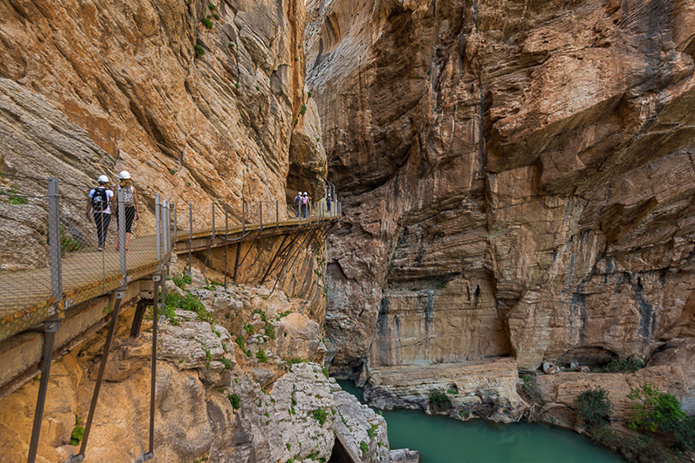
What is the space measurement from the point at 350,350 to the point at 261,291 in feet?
33.6

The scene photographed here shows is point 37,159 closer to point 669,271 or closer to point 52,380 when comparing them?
point 52,380

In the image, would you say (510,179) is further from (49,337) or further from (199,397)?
(49,337)

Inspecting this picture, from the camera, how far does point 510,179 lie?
14.0 m

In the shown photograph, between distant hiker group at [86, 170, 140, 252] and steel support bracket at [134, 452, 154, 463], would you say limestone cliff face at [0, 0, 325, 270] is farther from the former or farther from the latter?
steel support bracket at [134, 452, 154, 463]

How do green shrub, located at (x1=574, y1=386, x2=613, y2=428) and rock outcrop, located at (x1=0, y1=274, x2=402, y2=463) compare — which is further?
green shrub, located at (x1=574, y1=386, x2=613, y2=428)

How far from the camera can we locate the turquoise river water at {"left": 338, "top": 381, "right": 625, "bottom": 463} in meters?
12.2

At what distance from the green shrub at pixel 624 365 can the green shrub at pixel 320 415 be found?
672 inches

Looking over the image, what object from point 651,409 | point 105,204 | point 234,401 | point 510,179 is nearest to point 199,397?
point 234,401

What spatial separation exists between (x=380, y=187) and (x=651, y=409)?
16.0 m

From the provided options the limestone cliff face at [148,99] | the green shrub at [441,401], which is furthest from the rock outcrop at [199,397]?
the green shrub at [441,401]

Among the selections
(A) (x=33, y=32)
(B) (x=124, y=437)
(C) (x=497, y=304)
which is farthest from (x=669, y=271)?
(A) (x=33, y=32)

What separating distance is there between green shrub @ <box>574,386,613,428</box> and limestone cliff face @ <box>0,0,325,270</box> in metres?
16.7

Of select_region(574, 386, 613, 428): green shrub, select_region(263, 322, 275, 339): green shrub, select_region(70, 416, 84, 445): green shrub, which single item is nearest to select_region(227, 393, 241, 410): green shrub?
select_region(70, 416, 84, 445): green shrub

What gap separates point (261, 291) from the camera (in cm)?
783
